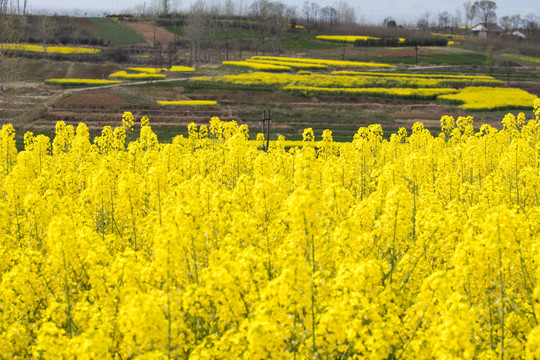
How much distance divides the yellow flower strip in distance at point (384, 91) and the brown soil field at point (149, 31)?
65509 millimetres

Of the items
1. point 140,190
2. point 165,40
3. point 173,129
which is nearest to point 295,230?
point 140,190

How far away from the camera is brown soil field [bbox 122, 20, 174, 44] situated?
12284 centimetres

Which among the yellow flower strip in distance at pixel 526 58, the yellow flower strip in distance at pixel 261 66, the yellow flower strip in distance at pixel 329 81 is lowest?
the yellow flower strip in distance at pixel 329 81

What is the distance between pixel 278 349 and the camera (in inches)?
317

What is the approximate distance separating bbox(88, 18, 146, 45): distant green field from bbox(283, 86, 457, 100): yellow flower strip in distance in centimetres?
6379

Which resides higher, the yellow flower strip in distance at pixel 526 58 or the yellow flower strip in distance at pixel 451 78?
the yellow flower strip in distance at pixel 526 58

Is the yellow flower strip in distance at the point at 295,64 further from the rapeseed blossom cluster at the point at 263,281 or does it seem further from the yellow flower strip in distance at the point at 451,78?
the rapeseed blossom cluster at the point at 263,281

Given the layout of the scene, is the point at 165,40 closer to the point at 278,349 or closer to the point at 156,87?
the point at 156,87

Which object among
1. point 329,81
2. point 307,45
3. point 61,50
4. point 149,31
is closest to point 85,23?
point 149,31

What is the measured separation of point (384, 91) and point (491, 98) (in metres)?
13.4

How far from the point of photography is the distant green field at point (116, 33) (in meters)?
116

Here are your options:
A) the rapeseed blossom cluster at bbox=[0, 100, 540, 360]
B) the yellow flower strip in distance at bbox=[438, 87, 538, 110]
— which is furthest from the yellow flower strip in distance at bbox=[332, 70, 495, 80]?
the rapeseed blossom cluster at bbox=[0, 100, 540, 360]

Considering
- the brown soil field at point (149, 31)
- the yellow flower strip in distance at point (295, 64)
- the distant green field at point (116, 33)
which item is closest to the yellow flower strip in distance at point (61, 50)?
the distant green field at point (116, 33)

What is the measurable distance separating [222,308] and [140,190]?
24.0 ft
